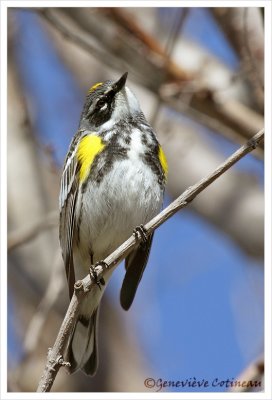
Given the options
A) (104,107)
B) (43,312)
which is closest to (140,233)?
(43,312)

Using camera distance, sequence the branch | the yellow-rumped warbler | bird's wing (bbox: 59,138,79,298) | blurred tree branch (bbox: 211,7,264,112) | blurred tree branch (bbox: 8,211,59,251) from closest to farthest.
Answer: the branch, the yellow-rumped warbler, bird's wing (bbox: 59,138,79,298), blurred tree branch (bbox: 8,211,59,251), blurred tree branch (bbox: 211,7,264,112)

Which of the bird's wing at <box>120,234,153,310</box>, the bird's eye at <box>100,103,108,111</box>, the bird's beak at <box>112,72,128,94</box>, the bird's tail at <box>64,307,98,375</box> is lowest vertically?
the bird's tail at <box>64,307,98,375</box>

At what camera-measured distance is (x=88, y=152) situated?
150 inches

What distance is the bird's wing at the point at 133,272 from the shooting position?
385cm

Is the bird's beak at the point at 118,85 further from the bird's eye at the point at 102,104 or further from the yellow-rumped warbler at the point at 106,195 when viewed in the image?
the bird's eye at the point at 102,104

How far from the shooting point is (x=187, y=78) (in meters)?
5.29

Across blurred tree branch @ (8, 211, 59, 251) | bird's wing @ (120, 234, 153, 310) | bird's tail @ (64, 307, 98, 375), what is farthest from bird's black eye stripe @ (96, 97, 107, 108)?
bird's tail @ (64, 307, 98, 375)

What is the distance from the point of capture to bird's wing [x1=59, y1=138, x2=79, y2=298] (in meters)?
3.83

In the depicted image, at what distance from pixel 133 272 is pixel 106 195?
1.72 feet

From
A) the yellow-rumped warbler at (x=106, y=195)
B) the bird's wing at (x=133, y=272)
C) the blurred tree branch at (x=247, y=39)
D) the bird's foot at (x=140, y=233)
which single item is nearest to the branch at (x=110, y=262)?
the bird's foot at (x=140, y=233)

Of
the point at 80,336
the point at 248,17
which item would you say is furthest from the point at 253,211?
the point at 80,336

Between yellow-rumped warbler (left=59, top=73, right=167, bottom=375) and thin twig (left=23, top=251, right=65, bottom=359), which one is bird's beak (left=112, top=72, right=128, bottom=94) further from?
thin twig (left=23, top=251, right=65, bottom=359)

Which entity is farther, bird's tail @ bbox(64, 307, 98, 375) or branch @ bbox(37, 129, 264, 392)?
bird's tail @ bbox(64, 307, 98, 375)

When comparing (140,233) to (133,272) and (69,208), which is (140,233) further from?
(69,208)
